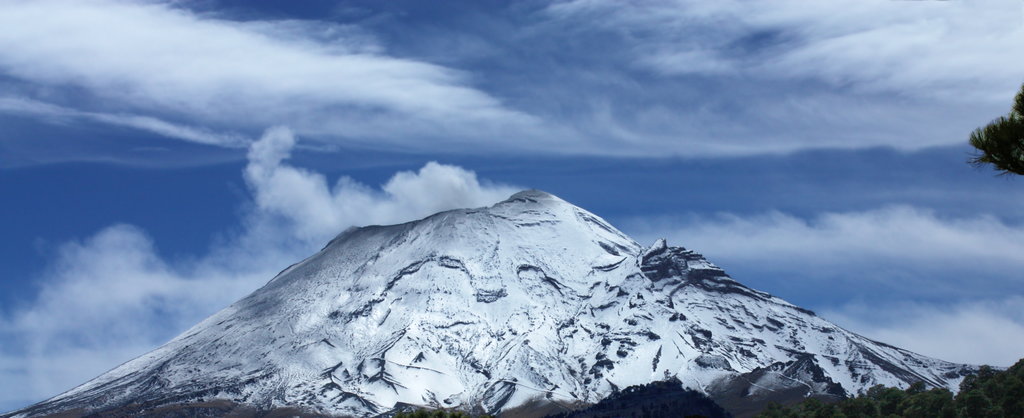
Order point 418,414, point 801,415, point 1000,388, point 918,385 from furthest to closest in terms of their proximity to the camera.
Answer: point 918,385 → point 801,415 → point 1000,388 → point 418,414

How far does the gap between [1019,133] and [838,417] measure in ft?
460

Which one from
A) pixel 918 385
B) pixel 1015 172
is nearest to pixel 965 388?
pixel 918 385

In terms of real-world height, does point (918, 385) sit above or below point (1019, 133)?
above

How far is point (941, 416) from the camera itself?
6088 inches

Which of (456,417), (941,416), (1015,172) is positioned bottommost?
(1015,172)

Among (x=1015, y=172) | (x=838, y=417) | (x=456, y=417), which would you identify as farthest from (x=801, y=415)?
(x=1015, y=172)

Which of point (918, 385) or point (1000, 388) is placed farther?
point (918, 385)

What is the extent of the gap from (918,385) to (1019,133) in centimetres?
17098

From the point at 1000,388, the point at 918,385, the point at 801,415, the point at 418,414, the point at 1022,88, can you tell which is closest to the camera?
the point at 1022,88

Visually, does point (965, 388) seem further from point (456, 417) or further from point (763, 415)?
point (456, 417)

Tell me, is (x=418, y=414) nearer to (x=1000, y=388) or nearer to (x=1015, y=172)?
(x=1015, y=172)

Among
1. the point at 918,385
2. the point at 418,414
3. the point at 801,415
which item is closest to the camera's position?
the point at 418,414

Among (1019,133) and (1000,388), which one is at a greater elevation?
(1000,388)

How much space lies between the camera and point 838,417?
523 ft
